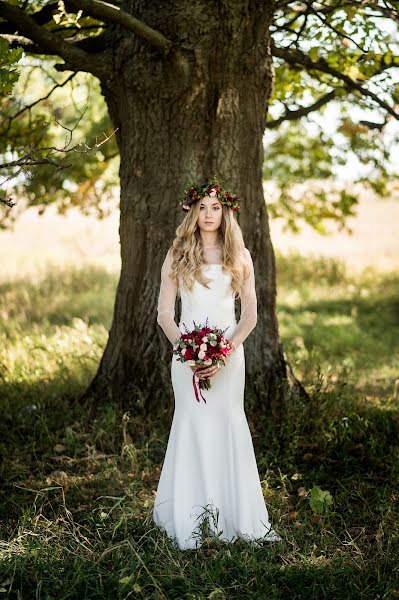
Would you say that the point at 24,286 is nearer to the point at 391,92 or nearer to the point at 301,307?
the point at 301,307

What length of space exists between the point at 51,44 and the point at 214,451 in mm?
3794

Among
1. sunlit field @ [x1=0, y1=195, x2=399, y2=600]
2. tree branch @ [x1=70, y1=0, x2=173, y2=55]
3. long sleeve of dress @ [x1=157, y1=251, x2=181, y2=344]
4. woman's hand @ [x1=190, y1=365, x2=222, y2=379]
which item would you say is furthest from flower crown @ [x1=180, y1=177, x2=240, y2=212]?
sunlit field @ [x1=0, y1=195, x2=399, y2=600]

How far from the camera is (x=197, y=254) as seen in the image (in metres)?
5.15

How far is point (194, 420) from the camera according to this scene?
5074mm

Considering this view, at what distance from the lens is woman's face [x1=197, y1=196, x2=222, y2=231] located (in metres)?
5.21

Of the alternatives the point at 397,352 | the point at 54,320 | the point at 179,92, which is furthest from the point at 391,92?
the point at 54,320

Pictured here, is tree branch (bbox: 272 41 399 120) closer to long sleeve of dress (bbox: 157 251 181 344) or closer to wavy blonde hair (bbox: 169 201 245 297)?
wavy blonde hair (bbox: 169 201 245 297)

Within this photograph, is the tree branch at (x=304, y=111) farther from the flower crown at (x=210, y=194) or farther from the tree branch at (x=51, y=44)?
the flower crown at (x=210, y=194)

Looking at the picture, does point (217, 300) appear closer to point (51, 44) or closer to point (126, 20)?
point (126, 20)

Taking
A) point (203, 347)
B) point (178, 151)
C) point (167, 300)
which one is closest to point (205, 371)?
point (203, 347)

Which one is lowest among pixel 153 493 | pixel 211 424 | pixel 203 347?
pixel 153 493

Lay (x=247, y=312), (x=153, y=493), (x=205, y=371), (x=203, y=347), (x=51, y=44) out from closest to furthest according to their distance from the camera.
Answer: (x=203, y=347)
(x=205, y=371)
(x=247, y=312)
(x=153, y=493)
(x=51, y=44)

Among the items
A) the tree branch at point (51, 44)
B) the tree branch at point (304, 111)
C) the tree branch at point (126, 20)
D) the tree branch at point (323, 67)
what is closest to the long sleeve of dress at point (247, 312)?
the tree branch at point (126, 20)

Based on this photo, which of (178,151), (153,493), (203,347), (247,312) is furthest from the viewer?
(178,151)
